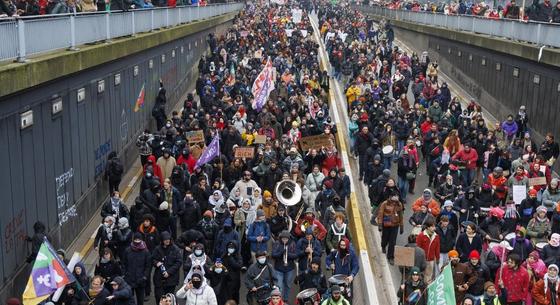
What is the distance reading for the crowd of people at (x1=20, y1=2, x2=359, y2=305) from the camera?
12.2 metres

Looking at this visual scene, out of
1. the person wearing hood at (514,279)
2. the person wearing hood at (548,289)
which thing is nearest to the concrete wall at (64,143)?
the person wearing hood at (514,279)

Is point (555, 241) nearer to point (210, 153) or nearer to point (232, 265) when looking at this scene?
point (232, 265)

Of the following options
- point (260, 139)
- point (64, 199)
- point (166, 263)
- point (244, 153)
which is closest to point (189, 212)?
point (166, 263)

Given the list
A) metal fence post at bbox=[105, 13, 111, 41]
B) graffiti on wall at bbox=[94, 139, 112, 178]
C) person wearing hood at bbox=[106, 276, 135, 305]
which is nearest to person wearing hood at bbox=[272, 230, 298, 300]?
person wearing hood at bbox=[106, 276, 135, 305]

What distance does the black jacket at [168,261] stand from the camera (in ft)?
41.1

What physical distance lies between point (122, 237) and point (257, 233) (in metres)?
2.08

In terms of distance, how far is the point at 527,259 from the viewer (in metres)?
12.8

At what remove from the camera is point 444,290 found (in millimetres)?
9430

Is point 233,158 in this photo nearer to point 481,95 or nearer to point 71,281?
point 71,281

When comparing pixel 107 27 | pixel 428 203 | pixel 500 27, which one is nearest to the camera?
pixel 428 203

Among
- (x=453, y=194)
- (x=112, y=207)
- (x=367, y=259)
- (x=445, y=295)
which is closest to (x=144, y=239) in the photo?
(x=112, y=207)

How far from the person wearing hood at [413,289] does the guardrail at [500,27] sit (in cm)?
1255

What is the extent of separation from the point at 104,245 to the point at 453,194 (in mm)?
7086

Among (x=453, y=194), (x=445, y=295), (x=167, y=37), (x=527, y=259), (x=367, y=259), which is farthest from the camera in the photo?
(x=167, y=37)
